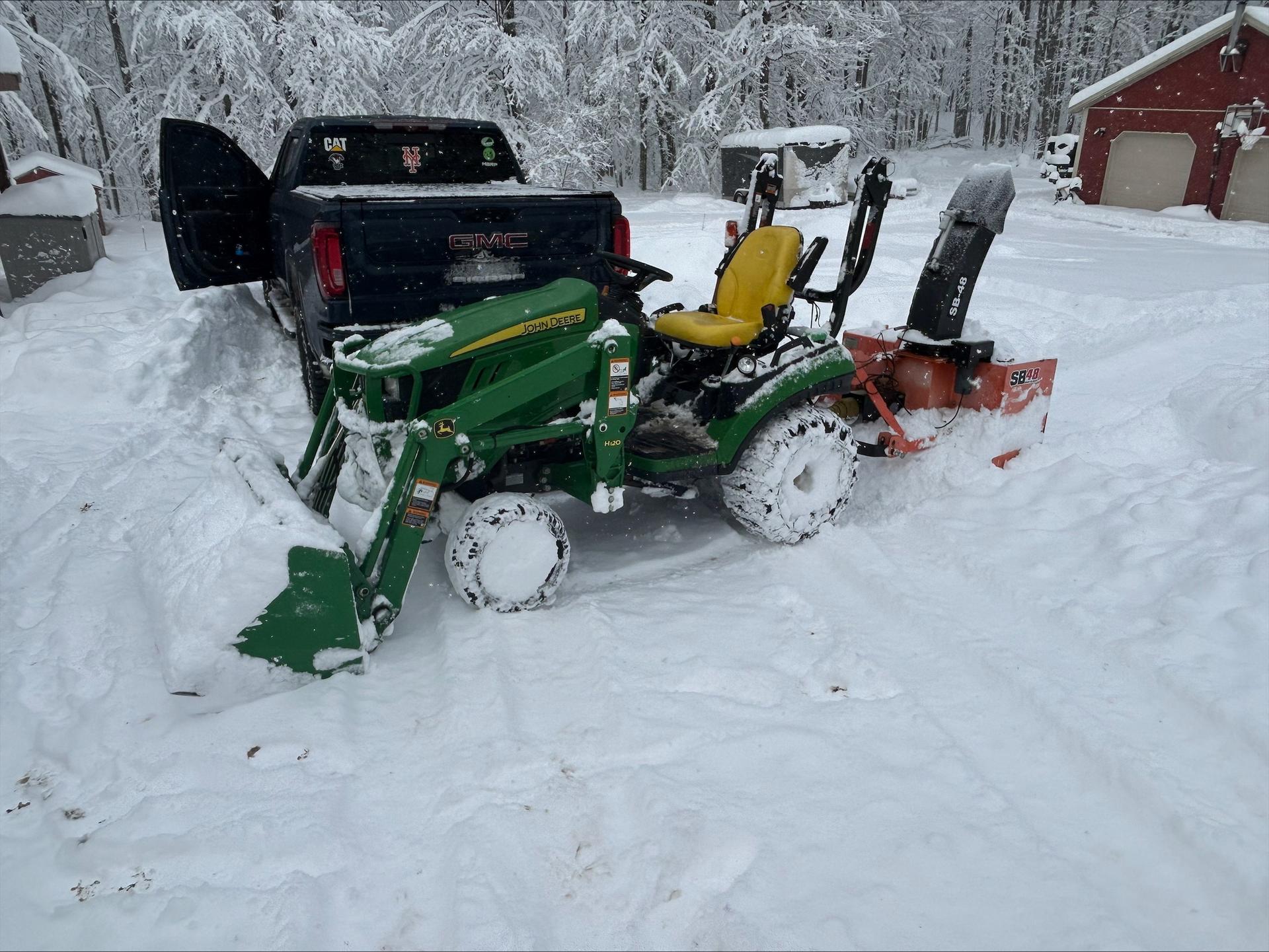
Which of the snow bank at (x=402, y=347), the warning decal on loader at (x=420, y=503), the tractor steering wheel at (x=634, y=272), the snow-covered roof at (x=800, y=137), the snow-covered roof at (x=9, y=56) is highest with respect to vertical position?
the snow-covered roof at (x=9, y=56)

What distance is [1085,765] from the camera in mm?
2834

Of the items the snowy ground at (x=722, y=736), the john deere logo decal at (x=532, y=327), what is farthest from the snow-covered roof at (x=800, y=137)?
the john deere logo decal at (x=532, y=327)

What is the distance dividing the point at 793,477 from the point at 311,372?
3.75 m

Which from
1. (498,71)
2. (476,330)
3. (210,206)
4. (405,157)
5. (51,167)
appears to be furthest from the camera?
(498,71)

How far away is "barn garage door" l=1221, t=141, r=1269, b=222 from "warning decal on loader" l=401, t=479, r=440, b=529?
68.5ft

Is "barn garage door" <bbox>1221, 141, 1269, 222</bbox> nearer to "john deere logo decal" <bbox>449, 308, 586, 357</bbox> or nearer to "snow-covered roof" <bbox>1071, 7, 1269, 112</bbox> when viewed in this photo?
"snow-covered roof" <bbox>1071, 7, 1269, 112</bbox>

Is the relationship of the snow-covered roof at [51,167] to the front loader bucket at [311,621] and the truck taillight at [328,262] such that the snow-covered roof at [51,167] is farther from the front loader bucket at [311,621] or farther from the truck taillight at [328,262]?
the front loader bucket at [311,621]

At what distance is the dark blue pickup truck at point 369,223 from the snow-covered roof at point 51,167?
7.60 meters

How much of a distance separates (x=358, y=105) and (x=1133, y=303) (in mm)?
14966

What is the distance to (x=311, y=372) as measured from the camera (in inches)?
245

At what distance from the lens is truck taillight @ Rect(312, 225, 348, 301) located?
507cm

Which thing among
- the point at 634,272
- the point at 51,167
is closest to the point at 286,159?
the point at 634,272

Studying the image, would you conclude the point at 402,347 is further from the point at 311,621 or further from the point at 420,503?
the point at 311,621

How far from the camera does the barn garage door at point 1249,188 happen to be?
17.8 metres
